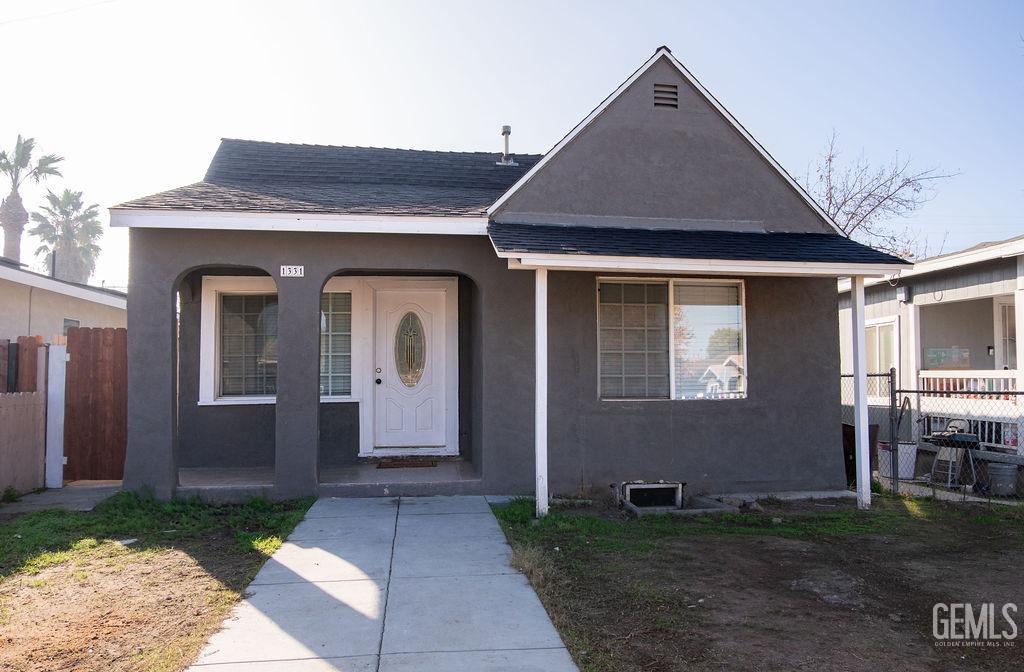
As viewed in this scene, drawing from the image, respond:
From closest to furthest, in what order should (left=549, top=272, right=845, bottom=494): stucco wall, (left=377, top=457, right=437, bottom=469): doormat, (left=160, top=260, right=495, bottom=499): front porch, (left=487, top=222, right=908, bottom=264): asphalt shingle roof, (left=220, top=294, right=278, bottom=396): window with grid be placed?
(left=487, top=222, right=908, bottom=264): asphalt shingle roof
(left=549, top=272, right=845, bottom=494): stucco wall
(left=377, top=457, right=437, bottom=469): doormat
(left=160, top=260, right=495, bottom=499): front porch
(left=220, top=294, right=278, bottom=396): window with grid

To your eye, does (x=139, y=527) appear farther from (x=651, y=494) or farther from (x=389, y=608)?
(x=651, y=494)

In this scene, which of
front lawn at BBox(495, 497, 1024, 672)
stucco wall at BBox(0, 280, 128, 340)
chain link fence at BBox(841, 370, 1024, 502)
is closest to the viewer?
front lawn at BBox(495, 497, 1024, 672)

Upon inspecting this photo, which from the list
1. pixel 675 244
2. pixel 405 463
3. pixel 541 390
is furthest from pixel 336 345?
pixel 675 244

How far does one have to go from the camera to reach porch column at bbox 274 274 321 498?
8.30m

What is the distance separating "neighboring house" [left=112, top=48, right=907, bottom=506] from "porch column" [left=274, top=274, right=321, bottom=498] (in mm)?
23

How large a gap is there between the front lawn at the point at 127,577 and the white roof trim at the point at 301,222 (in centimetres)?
298

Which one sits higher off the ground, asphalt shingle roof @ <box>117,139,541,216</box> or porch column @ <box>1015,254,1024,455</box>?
asphalt shingle roof @ <box>117,139,541,216</box>

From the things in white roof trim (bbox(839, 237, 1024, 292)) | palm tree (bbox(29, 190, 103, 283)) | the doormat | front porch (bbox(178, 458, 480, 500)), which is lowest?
front porch (bbox(178, 458, 480, 500))

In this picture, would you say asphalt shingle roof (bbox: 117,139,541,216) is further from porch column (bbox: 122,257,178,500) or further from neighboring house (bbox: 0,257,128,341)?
neighboring house (bbox: 0,257,128,341)

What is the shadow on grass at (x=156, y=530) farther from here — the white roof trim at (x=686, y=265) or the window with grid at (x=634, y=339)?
the window with grid at (x=634, y=339)

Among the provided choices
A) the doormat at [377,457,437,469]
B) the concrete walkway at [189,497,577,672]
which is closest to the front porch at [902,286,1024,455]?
the doormat at [377,457,437,469]

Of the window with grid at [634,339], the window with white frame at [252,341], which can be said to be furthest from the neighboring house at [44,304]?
the window with grid at [634,339]

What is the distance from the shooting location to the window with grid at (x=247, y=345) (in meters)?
10.1

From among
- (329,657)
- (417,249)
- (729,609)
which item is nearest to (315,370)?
(417,249)
